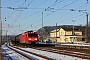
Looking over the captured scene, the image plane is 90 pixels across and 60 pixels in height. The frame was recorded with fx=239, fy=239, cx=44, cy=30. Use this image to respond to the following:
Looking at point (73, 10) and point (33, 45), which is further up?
point (73, 10)

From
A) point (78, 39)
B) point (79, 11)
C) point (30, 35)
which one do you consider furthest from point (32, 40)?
point (78, 39)

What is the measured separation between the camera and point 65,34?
10469 cm

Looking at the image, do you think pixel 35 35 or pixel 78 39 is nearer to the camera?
pixel 35 35

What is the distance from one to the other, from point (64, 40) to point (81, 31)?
27.9 feet

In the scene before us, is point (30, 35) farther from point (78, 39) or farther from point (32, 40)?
point (78, 39)

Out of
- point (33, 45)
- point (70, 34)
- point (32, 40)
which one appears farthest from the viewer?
point (70, 34)

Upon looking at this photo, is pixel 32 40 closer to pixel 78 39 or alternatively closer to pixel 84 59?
pixel 84 59

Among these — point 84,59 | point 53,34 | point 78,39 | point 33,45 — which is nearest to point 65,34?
point 78,39

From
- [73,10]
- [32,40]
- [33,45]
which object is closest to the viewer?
[73,10]

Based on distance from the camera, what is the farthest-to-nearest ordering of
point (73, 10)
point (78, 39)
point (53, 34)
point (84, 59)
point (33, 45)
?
1. point (53, 34)
2. point (78, 39)
3. point (33, 45)
4. point (73, 10)
5. point (84, 59)

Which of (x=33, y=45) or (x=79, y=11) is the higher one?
(x=79, y=11)

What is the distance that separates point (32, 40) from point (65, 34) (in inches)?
Answer: 2153

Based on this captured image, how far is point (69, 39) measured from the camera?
100875 millimetres

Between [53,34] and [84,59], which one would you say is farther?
[53,34]
